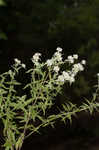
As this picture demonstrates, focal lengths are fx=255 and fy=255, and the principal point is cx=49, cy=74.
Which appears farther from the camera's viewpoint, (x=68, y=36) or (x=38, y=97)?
(x=68, y=36)

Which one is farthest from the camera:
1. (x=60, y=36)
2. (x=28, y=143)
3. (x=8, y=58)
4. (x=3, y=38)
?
(x=3, y=38)

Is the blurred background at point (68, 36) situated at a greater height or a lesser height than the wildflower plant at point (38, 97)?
greater

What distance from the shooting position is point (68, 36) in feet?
15.8

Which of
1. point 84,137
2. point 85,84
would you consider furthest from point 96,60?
point 84,137

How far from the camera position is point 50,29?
490 cm

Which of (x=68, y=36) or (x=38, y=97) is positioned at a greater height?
(x=68, y=36)

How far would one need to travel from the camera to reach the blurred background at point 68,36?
459 cm

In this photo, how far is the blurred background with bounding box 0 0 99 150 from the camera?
4590 millimetres

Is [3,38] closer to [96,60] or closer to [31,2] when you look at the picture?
[31,2]

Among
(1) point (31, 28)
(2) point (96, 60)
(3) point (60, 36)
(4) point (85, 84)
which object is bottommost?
(4) point (85, 84)

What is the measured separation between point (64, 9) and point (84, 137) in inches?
96.9

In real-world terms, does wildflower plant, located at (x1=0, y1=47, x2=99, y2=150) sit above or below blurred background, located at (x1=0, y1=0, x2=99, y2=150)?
below

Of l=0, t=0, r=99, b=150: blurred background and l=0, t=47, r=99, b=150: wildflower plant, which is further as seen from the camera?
l=0, t=0, r=99, b=150: blurred background

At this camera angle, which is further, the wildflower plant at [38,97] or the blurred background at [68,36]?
the blurred background at [68,36]
